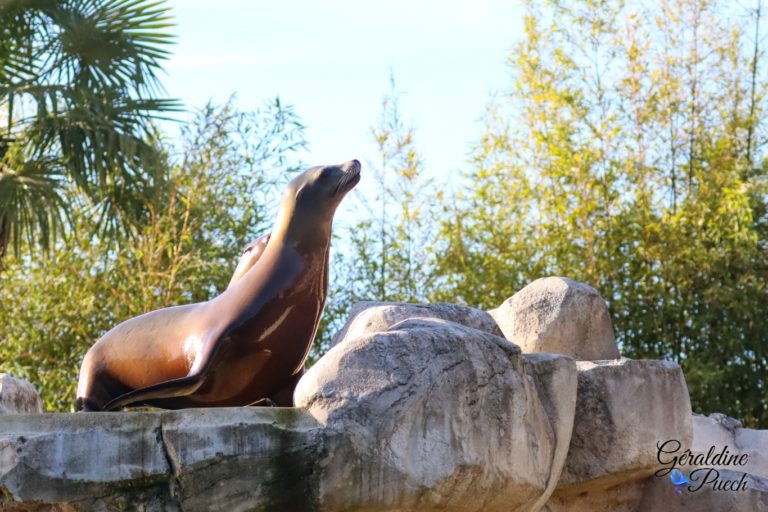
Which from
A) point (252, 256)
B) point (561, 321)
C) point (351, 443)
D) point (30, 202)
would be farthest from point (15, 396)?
point (30, 202)

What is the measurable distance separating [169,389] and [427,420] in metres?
0.73

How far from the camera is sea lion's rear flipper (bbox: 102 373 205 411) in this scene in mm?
2918

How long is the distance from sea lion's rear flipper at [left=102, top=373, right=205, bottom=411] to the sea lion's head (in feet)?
1.59

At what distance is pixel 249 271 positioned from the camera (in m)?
3.11

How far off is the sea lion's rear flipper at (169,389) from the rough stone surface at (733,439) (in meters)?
2.42

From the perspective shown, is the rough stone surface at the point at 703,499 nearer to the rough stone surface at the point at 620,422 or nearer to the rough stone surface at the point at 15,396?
the rough stone surface at the point at 620,422

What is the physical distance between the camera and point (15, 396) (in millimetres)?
3783

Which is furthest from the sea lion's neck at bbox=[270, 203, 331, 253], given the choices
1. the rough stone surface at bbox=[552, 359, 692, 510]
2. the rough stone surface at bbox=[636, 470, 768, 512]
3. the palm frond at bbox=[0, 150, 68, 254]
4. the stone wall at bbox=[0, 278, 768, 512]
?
the palm frond at bbox=[0, 150, 68, 254]

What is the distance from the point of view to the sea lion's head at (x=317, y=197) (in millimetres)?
3100

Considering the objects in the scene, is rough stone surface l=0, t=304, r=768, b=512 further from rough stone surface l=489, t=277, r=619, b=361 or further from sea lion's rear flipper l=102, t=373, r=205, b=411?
rough stone surface l=489, t=277, r=619, b=361

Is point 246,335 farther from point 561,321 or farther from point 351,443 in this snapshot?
point 561,321

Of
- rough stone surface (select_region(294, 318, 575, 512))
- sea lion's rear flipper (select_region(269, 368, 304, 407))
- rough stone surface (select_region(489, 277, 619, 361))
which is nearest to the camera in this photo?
rough stone surface (select_region(294, 318, 575, 512))

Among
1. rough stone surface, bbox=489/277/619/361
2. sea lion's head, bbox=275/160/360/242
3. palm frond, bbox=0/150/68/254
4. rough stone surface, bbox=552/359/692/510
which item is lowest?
rough stone surface, bbox=552/359/692/510

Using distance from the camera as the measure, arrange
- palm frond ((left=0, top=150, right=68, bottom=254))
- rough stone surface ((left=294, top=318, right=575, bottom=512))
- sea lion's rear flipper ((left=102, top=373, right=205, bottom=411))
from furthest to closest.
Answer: palm frond ((left=0, top=150, right=68, bottom=254))
sea lion's rear flipper ((left=102, top=373, right=205, bottom=411))
rough stone surface ((left=294, top=318, right=575, bottom=512))
